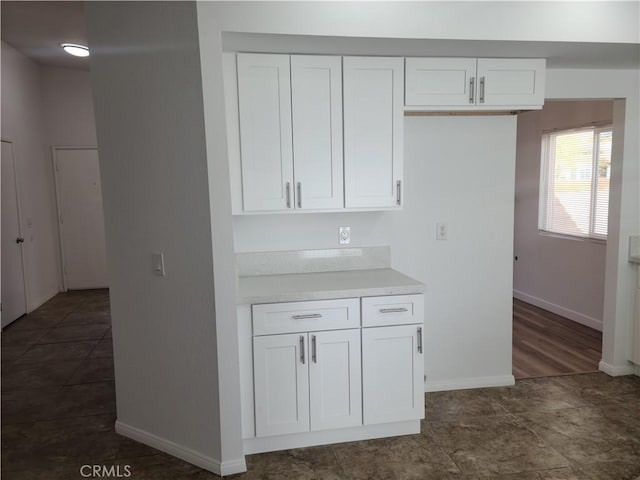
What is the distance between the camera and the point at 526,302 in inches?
231

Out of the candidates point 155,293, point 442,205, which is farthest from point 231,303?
point 442,205

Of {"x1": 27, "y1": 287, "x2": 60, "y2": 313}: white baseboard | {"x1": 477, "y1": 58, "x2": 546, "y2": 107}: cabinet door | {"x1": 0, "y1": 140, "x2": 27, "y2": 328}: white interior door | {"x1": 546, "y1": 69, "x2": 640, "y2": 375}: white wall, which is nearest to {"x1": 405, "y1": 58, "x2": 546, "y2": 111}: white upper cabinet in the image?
{"x1": 477, "y1": 58, "x2": 546, "y2": 107}: cabinet door

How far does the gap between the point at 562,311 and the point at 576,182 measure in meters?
1.36

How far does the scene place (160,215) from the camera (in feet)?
8.30

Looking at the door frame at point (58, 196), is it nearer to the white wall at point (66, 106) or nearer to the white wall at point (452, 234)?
the white wall at point (66, 106)

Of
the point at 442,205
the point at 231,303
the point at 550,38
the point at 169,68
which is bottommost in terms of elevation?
the point at 231,303

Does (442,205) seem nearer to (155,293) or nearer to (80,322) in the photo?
(155,293)

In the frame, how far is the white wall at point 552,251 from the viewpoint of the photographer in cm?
478

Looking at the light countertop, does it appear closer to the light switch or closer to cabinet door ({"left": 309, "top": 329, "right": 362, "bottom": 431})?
cabinet door ({"left": 309, "top": 329, "right": 362, "bottom": 431})

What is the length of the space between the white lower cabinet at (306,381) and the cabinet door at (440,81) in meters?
1.44

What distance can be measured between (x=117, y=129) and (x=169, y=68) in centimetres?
48

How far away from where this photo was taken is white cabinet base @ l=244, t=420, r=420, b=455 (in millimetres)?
2723

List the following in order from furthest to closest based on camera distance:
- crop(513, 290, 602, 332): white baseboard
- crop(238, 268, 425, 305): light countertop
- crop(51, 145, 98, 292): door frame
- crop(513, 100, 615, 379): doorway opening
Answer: crop(51, 145, 98, 292): door frame, crop(513, 290, 602, 332): white baseboard, crop(513, 100, 615, 379): doorway opening, crop(238, 268, 425, 305): light countertop

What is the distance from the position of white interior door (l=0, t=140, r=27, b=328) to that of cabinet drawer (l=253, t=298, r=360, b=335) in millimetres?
3717
